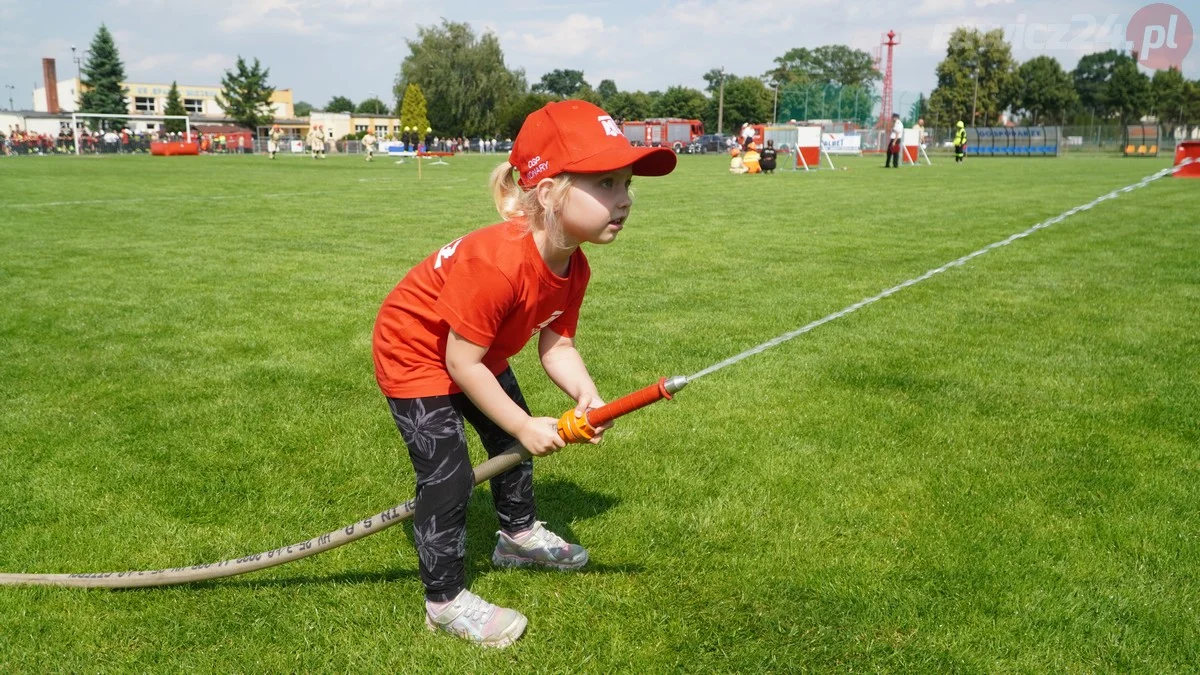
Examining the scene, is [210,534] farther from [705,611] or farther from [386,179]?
[386,179]

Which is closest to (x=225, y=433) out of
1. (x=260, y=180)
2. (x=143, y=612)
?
(x=143, y=612)

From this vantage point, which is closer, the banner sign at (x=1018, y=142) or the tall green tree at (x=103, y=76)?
the banner sign at (x=1018, y=142)

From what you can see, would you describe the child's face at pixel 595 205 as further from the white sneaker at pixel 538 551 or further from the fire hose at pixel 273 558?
the white sneaker at pixel 538 551

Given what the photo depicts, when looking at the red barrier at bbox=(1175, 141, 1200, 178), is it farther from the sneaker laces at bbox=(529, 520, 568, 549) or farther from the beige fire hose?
the beige fire hose

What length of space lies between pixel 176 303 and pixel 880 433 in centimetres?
657

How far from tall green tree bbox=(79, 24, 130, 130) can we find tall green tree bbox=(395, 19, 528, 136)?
32663mm

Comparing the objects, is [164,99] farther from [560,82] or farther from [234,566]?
[234,566]

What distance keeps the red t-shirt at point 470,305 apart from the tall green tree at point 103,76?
104 metres

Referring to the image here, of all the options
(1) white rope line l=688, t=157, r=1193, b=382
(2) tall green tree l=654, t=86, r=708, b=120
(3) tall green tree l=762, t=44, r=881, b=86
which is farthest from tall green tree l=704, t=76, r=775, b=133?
(1) white rope line l=688, t=157, r=1193, b=382

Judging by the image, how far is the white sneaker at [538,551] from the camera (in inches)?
136

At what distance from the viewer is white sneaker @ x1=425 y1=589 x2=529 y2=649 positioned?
2.96 m

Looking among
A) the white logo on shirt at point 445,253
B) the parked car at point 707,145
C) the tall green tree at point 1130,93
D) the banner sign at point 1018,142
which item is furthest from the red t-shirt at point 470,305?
the tall green tree at point 1130,93

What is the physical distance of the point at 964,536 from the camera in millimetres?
3617

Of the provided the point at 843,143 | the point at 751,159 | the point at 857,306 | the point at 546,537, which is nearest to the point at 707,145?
the point at 843,143
